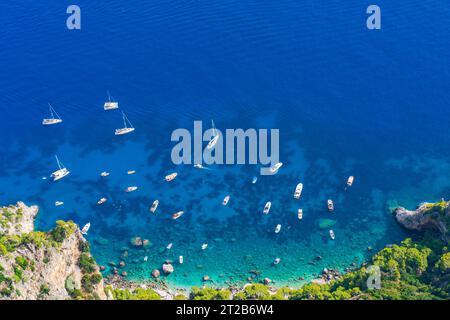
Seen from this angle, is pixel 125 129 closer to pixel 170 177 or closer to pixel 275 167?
pixel 170 177

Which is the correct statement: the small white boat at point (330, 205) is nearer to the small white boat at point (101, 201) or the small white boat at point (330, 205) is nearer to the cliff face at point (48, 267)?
the small white boat at point (101, 201)

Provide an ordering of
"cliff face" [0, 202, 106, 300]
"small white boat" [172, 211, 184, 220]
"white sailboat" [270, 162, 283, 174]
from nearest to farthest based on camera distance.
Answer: "cliff face" [0, 202, 106, 300] → "small white boat" [172, 211, 184, 220] → "white sailboat" [270, 162, 283, 174]

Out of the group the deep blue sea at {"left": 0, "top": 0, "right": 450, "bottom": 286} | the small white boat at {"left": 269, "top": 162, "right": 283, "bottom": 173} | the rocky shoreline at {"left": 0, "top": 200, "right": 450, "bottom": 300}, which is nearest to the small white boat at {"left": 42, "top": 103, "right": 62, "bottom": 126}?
the deep blue sea at {"left": 0, "top": 0, "right": 450, "bottom": 286}

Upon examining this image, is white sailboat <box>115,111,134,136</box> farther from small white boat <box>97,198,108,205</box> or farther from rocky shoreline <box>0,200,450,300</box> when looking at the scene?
rocky shoreline <box>0,200,450,300</box>

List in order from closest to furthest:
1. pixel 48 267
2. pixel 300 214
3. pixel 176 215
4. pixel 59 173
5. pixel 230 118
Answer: pixel 48 267 < pixel 300 214 < pixel 176 215 < pixel 59 173 < pixel 230 118

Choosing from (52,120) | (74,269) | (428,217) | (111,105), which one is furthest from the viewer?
(111,105)

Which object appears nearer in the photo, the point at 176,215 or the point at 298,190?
the point at 176,215

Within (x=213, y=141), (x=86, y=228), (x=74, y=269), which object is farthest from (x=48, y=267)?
(x=213, y=141)
